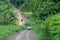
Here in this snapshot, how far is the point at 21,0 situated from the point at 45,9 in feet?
189

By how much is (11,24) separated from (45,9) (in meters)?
32.7

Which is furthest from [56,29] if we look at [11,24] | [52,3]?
[11,24]

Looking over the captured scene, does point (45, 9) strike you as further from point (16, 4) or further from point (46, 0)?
point (16, 4)

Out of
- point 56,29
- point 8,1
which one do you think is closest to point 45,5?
point 56,29

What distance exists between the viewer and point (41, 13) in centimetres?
3070

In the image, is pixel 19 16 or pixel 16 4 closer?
pixel 19 16

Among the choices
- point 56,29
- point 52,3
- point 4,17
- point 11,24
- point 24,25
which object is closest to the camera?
point 56,29

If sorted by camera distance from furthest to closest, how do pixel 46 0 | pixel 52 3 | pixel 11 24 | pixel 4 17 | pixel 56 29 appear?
1. pixel 11 24
2. pixel 4 17
3. pixel 46 0
4. pixel 52 3
5. pixel 56 29

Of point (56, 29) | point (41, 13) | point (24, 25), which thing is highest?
point (56, 29)

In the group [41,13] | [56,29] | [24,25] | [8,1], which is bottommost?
[24,25]

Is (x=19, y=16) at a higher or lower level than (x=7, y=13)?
lower

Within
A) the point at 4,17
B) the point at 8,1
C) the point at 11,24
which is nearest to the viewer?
the point at 4,17

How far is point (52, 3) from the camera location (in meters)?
28.3

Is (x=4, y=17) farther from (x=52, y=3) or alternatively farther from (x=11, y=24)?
(x=52, y=3)
